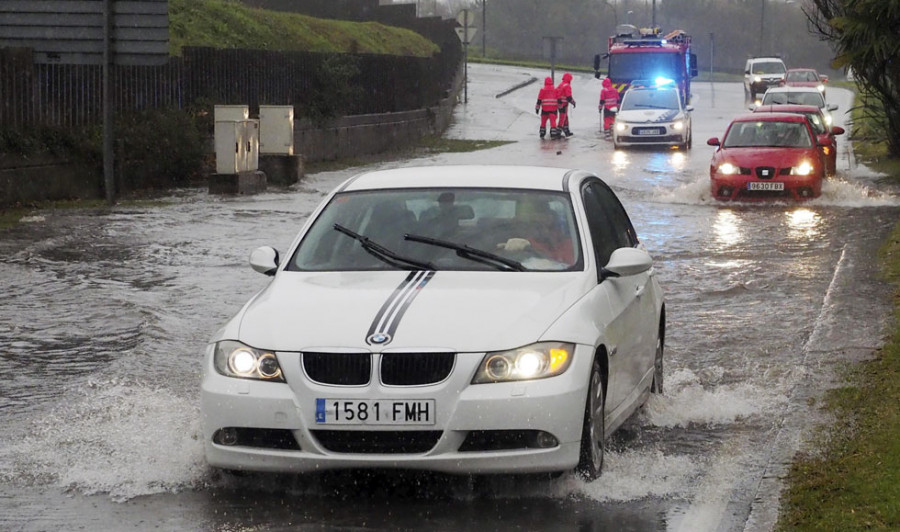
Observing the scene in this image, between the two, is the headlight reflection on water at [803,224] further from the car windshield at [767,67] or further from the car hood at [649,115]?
the car windshield at [767,67]

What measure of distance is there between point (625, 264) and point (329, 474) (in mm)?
1768

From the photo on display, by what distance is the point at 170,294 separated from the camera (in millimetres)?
13562

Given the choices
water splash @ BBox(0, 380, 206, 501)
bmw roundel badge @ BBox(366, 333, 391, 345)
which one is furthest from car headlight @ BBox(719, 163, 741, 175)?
bmw roundel badge @ BBox(366, 333, 391, 345)

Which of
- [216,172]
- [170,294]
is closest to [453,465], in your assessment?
[170,294]

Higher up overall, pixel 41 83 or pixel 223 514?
pixel 41 83

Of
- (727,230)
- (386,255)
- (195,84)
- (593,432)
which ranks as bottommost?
(727,230)

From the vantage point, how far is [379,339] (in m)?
6.31

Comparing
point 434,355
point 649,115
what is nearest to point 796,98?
point 649,115

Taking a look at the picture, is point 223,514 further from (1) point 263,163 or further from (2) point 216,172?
(1) point 263,163

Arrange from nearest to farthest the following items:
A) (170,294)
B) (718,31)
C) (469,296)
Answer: (469,296) < (170,294) < (718,31)

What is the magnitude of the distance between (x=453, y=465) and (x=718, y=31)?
137 metres

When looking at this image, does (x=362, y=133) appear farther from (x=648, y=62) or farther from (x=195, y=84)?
(x=648, y=62)

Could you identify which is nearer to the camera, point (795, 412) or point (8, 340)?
point (795, 412)

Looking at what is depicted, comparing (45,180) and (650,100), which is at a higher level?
(650,100)
